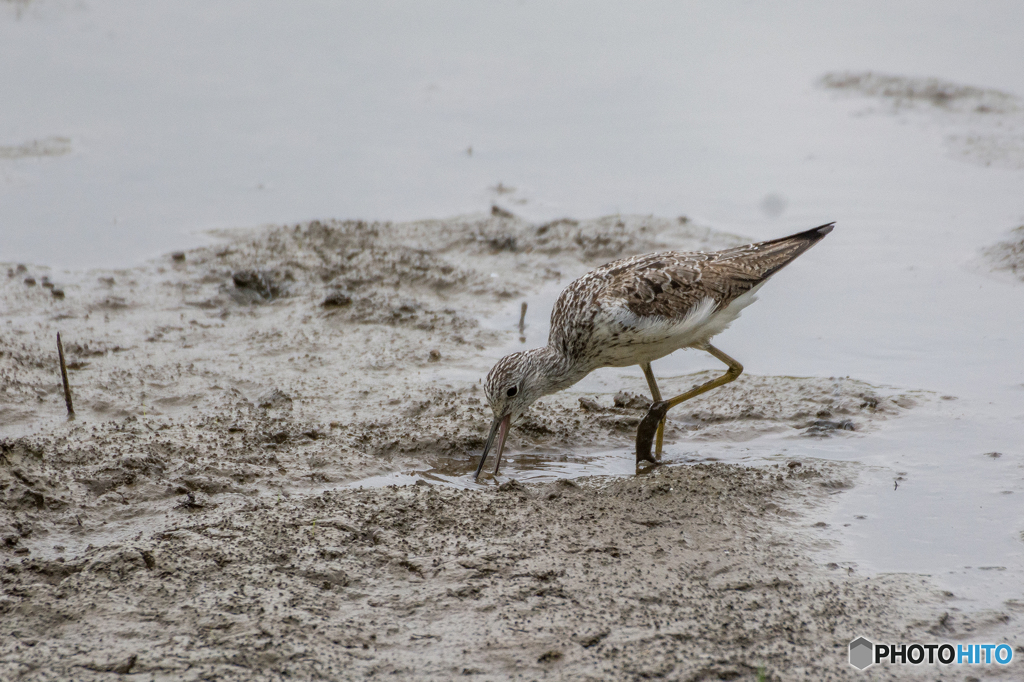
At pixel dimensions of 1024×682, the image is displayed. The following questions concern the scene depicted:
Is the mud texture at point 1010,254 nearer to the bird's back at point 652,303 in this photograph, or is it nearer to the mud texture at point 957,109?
the mud texture at point 957,109

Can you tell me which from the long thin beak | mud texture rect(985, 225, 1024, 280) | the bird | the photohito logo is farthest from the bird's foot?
mud texture rect(985, 225, 1024, 280)

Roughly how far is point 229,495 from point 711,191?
6704 millimetres

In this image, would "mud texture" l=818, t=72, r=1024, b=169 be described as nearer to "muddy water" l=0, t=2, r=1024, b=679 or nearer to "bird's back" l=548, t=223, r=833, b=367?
"muddy water" l=0, t=2, r=1024, b=679

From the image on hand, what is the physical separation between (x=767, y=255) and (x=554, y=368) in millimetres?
1773

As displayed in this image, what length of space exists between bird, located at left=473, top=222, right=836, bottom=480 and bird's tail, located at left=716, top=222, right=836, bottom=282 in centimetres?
1

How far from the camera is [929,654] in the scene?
3.86 meters

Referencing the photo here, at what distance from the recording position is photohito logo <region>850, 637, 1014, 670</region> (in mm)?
3805

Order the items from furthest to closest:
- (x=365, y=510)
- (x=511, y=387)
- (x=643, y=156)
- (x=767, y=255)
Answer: (x=643, y=156)
(x=767, y=255)
(x=511, y=387)
(x=365, y=510)

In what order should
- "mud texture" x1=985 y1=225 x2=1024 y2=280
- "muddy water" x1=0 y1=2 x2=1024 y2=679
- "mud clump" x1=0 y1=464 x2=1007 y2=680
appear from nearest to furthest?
"mud clump" x1=0 y1=464 x2=1007 y2=680 → "muddy water" x1=0 y1=2 x2=1024 y2=679 → "mud texture" x1=985 y1=225 x2=1024 y2=280

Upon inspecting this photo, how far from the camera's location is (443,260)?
8414mm

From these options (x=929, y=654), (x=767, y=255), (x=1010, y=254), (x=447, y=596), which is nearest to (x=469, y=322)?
(x=767, y=255)

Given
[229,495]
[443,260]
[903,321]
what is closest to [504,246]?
[443,260]

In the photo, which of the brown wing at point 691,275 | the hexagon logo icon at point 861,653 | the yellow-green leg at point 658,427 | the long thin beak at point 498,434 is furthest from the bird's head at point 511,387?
the hexagon logo icon at point 861,653

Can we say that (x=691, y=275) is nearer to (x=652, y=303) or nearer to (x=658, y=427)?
(x=652, y=303)
